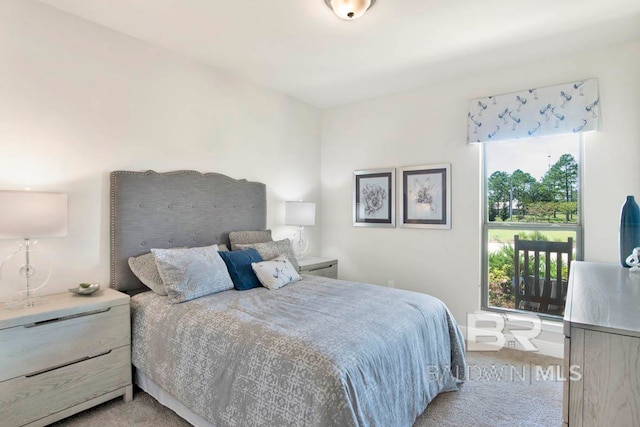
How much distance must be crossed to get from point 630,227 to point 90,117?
365 cm

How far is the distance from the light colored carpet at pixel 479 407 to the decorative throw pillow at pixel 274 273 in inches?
40.9

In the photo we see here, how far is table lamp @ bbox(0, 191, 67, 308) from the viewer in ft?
5.82

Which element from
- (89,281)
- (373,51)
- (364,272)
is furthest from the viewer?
(364,272)

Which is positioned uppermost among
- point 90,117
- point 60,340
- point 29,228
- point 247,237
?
point 90,117

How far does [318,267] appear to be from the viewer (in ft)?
11.8

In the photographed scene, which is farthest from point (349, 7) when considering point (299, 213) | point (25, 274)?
point (25, 274)

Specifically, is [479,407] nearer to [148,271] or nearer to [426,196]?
[426,196]

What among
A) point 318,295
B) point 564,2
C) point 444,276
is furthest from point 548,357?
point 564,2

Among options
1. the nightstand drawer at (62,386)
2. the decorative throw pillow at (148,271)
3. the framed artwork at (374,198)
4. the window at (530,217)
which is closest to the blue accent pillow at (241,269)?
the decorative throw pillow at (148,271)

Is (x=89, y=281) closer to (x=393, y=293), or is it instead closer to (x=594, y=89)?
(x=393, y=293)

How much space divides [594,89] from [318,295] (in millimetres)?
2787

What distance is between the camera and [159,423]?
197 cm

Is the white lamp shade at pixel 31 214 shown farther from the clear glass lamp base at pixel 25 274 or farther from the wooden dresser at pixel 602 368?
the wooden dresser at pixel 602 368

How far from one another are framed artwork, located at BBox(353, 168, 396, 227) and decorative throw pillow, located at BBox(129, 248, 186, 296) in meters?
2.40
